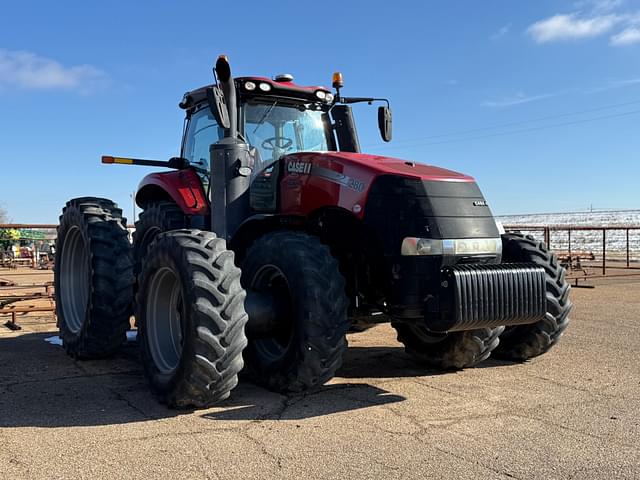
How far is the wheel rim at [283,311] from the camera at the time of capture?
16.2 feet

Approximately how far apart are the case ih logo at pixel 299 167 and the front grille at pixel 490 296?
147 cm

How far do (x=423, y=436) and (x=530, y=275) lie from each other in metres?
1.50

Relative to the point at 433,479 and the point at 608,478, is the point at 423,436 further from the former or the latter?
the point at 608,478

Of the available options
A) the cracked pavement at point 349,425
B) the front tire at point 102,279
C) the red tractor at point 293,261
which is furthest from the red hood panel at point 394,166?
the front tire at point 102,279

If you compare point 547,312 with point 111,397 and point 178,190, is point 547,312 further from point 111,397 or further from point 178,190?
point 111,397

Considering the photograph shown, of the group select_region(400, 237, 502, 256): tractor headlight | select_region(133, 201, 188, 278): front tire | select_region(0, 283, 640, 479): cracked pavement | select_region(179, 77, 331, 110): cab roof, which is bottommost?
select_region(0, 283, 640, 479): cracked pavement

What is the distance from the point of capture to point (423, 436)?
13.0 feet

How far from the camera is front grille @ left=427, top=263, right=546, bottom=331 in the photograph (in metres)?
4.40

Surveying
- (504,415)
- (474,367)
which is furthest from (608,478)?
(474,367)

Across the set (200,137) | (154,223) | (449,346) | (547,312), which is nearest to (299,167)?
(200,137)

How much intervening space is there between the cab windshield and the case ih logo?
1.53 feet

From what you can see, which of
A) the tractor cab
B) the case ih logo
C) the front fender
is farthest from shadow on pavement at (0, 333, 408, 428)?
the tractor cab

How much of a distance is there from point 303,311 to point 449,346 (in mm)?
1562

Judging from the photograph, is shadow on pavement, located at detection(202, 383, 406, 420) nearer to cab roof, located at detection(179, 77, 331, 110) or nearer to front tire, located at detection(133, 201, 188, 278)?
front tire, located at detection(133, 201, 188, 278)
